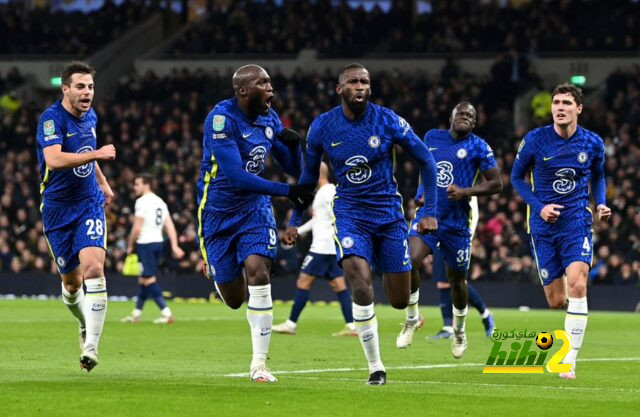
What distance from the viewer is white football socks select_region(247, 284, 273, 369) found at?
40.2ft

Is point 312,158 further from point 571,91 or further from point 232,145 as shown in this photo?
point 571,91

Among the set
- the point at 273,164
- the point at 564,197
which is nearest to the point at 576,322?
the point at 564,197

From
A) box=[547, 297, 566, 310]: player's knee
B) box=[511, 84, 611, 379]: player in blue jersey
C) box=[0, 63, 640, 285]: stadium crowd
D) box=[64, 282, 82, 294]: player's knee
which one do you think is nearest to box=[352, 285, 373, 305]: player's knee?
box=[511, 84, 611, 379]: player in blue jersey

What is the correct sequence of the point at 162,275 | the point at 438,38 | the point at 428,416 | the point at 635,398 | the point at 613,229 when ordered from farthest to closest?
the point at 438,38 → the point at 162,275 → the point at 613,229 → the point at 635,398 → the point at 428,416

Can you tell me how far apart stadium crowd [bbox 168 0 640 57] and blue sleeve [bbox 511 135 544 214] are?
27251mm

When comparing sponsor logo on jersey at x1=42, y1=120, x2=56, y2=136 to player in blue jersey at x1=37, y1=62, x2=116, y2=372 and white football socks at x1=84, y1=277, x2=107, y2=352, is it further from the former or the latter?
white football socks at x1=84, y1=277, x2=107, y2=352

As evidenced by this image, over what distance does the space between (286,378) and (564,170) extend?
3.52 m

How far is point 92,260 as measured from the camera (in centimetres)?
1304

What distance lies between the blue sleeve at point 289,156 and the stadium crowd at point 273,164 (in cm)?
1782

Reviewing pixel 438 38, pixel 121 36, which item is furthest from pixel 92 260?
pixel 121 36

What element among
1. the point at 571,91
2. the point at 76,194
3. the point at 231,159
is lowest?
the point at 76,194

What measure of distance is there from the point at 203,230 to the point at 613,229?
66.2 feet

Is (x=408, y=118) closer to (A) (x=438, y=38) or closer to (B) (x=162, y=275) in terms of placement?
(A) (x=438, y=38)

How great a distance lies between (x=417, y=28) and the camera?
43812 mm
